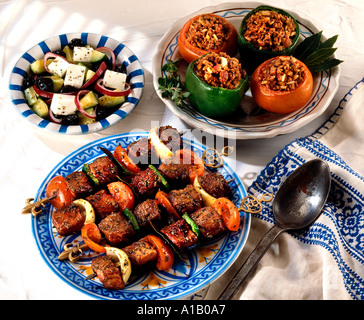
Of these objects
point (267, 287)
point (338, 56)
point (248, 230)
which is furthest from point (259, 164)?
point (338, 56)

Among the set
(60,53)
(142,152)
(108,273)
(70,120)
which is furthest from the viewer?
(60,53)

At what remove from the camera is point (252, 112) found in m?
2.67

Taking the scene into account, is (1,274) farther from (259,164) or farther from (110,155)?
(259,164)

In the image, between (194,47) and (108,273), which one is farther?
(194,47)

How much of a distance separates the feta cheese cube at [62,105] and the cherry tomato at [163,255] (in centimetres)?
108

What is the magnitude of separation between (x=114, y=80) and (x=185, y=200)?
105 centimetres

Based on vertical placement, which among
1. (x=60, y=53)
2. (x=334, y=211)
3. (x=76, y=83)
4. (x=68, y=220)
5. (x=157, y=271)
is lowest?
(x=334, y=211)

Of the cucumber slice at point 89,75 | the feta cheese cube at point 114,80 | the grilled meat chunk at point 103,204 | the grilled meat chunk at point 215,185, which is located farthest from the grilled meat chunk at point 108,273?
the cucumber slice at point 89,75

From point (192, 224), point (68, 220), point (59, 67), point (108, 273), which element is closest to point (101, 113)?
point (59, 67)

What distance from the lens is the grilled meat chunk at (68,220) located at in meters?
2.00

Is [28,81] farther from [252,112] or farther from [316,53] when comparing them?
[316,53]

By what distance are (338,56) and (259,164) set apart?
1.15 meters

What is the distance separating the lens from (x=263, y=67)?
8.34 feet

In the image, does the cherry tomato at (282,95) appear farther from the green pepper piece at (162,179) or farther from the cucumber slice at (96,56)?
the cucumber slice at (96,56)
